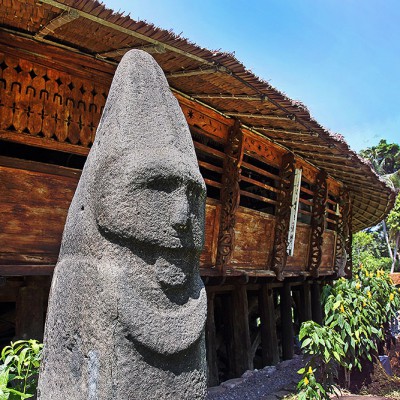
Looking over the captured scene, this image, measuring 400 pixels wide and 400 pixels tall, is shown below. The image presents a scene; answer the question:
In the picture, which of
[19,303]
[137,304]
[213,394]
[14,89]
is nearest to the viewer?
[137,304]

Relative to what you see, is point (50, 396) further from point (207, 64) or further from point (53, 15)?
point (207, 64)

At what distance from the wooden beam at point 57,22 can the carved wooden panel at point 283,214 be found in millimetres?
4625

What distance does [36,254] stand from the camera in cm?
442

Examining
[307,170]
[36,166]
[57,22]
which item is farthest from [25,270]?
[307,170]

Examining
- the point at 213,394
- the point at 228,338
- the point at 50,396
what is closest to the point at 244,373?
the point at 228,338

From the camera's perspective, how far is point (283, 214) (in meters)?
7.46

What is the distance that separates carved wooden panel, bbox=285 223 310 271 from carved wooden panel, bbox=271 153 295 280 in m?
0.67

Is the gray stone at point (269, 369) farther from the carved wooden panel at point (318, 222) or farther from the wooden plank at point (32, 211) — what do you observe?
the wooden plank at point (32, 211)

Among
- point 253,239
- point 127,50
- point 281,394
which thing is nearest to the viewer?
Result: point 127,50

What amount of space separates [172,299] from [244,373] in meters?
5.66

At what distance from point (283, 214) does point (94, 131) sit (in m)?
3.79

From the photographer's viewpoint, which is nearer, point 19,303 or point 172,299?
point 172,299

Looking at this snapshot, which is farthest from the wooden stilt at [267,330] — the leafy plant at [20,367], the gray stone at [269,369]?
the leafy plant at [20,367]

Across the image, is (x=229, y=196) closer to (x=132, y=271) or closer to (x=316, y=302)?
(x=132, y=271)
